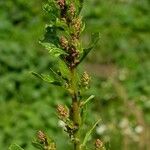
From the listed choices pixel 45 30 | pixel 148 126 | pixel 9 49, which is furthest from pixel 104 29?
pixel 45 30

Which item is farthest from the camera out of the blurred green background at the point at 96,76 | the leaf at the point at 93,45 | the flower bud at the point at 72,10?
the blurred green background at the point at 96,76

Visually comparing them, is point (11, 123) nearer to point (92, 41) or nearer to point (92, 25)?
point (92, 25)

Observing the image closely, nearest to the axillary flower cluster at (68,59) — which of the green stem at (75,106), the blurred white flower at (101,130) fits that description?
the green stem at (75,106)

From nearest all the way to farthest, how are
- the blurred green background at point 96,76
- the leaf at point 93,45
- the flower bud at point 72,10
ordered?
the flower bud at point 72,10
the leaf at point 93,45
the blurred green background at point 96,76

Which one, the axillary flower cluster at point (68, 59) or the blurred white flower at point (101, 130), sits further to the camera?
the blurred white flower at point (101, 130)

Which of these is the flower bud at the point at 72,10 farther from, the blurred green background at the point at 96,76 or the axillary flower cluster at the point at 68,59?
the blurred green background at the point at 96,76

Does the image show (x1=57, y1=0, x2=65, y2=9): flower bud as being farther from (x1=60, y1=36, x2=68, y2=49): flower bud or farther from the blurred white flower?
the blurred white flower

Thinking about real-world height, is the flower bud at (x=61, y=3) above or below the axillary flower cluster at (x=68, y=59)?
above

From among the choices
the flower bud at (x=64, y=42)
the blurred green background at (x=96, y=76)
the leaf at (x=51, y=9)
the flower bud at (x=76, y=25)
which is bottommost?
the blurred green background at (x=96, y=76)

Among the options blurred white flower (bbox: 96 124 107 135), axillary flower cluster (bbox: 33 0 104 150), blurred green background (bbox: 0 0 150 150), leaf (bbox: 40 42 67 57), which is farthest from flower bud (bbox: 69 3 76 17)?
blurred white flower (bbox: 96 124 107 135)
